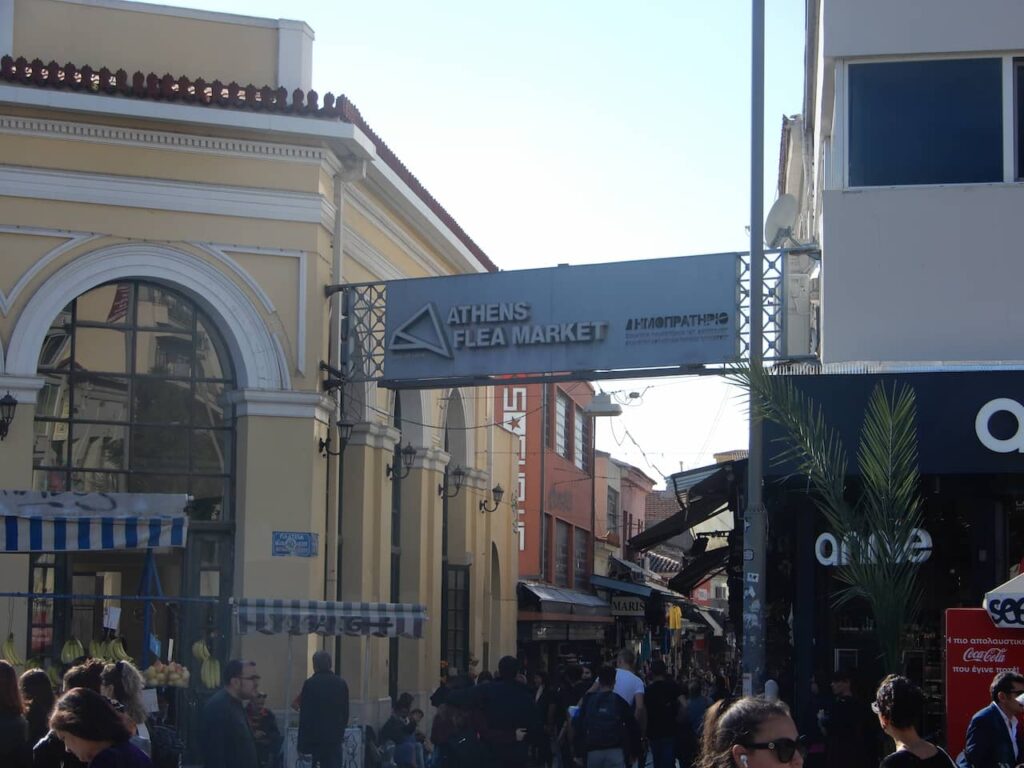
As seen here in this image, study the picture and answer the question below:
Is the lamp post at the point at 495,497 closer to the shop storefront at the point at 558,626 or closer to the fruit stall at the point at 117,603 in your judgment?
the shop storefront at the point at 558,626

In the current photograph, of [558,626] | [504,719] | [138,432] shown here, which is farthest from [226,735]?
[558,626]

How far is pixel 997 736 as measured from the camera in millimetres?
9109

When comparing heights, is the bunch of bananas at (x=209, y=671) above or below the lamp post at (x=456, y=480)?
below

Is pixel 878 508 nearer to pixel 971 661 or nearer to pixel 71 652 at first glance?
pixel 971 661

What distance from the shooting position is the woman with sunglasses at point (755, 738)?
4258mm

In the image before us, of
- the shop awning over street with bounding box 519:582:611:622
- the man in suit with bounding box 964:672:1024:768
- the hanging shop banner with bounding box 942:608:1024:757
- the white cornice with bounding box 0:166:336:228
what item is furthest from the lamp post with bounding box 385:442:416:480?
the man in suit with bounding box 964:672:1024:768

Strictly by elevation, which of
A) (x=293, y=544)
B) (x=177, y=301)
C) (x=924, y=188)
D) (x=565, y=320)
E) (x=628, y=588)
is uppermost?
(x=924, y=188)

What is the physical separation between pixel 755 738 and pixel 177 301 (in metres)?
14.7

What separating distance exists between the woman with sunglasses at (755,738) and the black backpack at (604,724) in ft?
30.7

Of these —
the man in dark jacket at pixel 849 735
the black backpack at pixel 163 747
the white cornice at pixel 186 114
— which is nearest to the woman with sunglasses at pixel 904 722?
the black backpack at pixel 163 747

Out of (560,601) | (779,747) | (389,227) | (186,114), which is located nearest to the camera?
(779,747)

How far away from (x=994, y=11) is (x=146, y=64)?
996cm

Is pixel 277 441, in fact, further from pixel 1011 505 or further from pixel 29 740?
pixel 29 740

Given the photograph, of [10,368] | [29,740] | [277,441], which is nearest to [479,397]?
[277,441]
